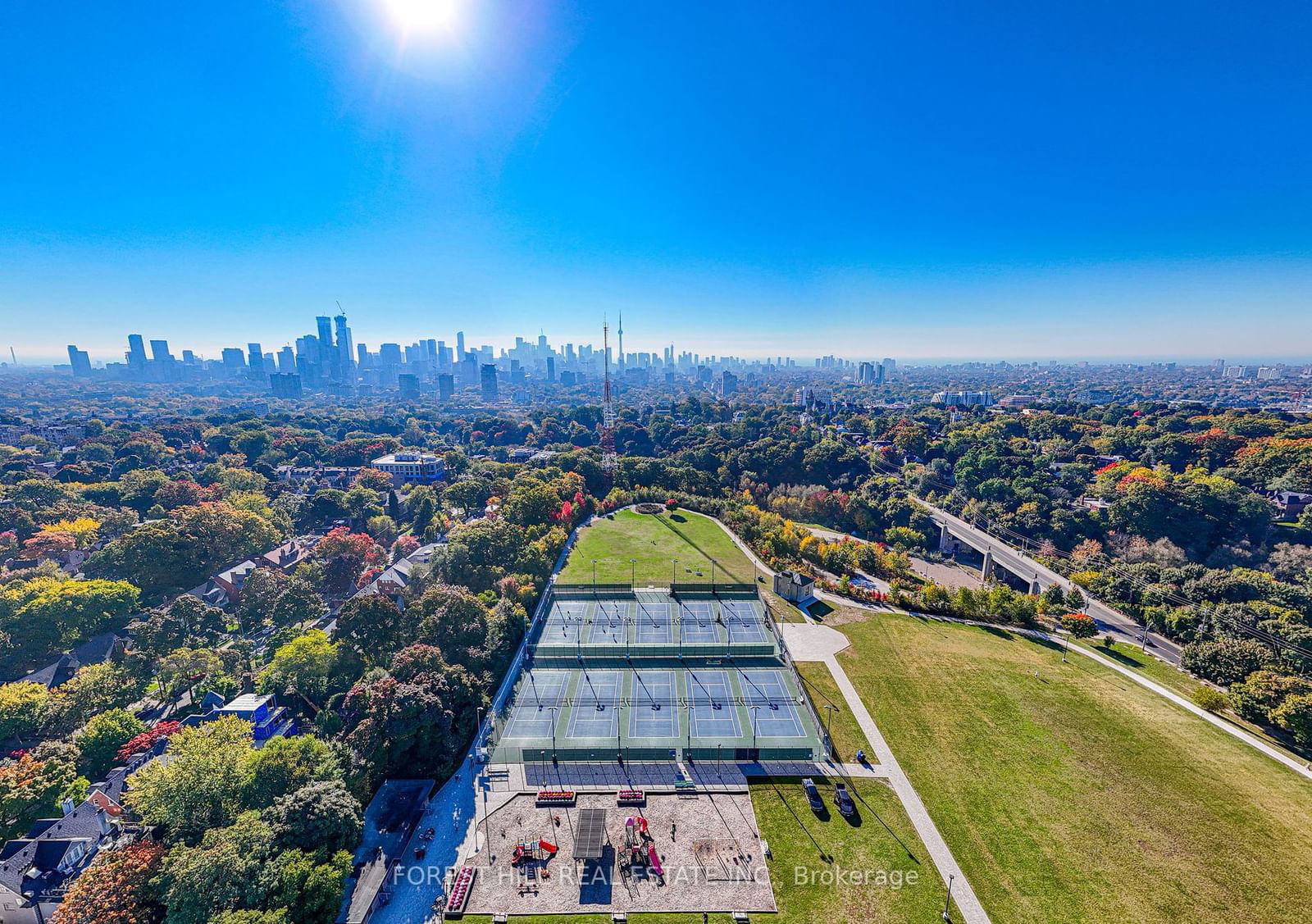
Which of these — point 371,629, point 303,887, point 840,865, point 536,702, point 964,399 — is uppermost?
point 964,399

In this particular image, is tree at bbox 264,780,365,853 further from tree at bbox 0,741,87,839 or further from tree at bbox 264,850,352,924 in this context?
tree at bbox 0,741,87,839

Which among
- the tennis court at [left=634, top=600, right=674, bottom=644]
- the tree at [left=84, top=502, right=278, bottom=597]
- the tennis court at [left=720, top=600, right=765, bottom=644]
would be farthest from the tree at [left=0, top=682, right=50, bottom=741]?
the tennis court at [left=720, top=600, right=765, bottom=644]

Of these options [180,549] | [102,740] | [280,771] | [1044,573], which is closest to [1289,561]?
[1044,573]

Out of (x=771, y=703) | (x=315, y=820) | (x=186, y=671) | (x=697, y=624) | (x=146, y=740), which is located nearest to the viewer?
(x=315, y=820)

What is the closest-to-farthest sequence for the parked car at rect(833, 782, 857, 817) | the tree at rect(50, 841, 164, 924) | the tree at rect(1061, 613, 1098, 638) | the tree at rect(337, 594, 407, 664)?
the tree at rect(50, 841, 164, 924), the parked car at rect(833, 782, 857, 817), the tree at rect(337, 594, 407, 664), the tree at rect(1061, 613, 1098, 638)

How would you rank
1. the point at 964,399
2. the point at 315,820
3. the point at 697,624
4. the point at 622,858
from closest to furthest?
the point at 315,820 → the point at 622,858 → the point at 697,624 → the point at 964,399

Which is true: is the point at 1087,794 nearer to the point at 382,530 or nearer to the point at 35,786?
the point at 35,786

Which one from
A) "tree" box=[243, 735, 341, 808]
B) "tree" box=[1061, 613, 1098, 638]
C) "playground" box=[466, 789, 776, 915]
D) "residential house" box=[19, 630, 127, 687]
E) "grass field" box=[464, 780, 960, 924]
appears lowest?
"grass field" box=[464, 780, 960, 924]

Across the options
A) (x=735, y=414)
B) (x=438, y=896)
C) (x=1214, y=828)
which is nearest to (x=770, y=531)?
(x=1214, y=828)
